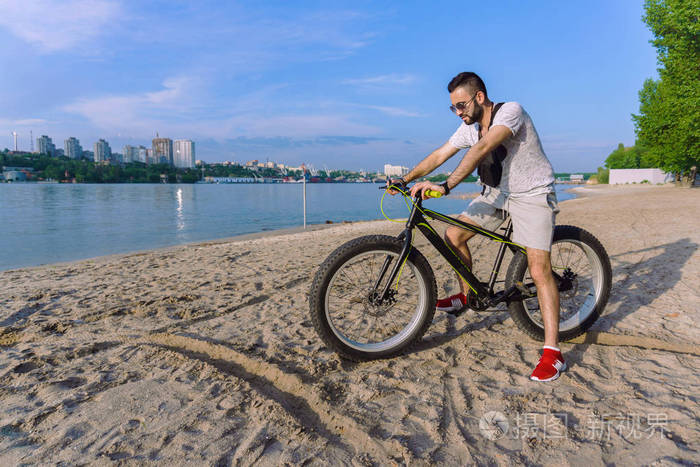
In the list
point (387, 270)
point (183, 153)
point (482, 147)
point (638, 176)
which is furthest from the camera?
point (183, 153)

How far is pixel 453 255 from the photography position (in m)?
3.22

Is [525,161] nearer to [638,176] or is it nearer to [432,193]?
[432,193]

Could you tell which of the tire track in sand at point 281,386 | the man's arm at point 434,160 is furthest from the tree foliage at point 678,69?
the tire track in sand at point 281,386

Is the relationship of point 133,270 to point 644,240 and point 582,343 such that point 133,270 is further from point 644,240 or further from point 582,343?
point 644,240

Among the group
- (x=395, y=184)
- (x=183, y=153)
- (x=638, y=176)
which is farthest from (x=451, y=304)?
(x=183, y=153)

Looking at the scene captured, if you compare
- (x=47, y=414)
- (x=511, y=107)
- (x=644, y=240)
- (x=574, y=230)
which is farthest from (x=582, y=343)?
(x=644, y=240)

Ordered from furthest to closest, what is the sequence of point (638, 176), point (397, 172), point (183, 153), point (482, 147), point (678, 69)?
point (183, 153)
point (638, 176)
point (678, 69)
point (397, 172)
point (482, 147)

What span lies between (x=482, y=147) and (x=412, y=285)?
1190mm

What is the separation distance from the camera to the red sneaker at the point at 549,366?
8.96ft

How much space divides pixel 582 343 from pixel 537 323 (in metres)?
0.45

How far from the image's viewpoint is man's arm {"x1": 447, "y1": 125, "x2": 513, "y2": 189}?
2.75m

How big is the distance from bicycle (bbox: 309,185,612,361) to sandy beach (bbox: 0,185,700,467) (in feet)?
0.67

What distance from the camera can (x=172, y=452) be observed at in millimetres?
1980

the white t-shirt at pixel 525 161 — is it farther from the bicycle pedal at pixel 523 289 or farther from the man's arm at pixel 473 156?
the bicycle pedal at pixel 523 289
